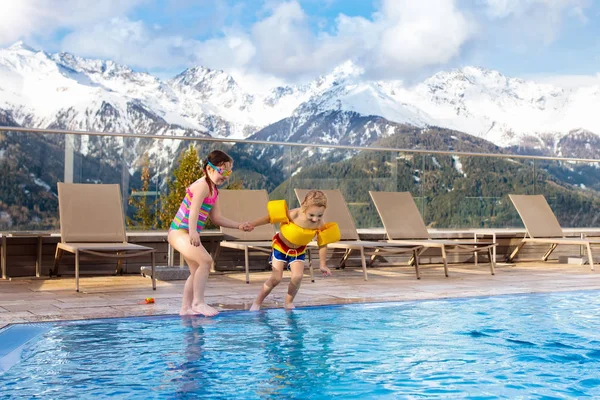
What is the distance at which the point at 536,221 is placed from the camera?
33.4 ft

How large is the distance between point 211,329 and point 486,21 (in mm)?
148003

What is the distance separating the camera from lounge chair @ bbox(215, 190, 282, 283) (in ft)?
25.8

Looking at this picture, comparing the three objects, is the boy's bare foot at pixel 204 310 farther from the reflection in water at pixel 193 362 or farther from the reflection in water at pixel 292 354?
the reflection in water at pixel 292 354

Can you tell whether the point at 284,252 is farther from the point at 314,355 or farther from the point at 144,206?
the point at 144,206

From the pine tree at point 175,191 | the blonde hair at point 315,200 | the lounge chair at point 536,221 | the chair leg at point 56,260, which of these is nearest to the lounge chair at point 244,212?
the pine tree at point 175,191

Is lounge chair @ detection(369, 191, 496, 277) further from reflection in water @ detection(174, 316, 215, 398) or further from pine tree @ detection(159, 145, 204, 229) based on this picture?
reflection in water @ detection(174, 316, 215, 398)

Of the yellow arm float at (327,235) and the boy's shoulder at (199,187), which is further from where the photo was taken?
the yellow arm float at (327,235)

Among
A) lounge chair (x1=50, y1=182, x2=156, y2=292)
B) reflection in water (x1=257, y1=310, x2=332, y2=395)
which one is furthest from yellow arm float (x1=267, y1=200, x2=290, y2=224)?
lounge chair (x1=50, y1=182, x2=156, y2=292)

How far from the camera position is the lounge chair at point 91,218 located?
6.88 metres

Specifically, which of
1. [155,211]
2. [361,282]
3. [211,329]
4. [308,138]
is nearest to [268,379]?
[211,329]

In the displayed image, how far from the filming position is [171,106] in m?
197

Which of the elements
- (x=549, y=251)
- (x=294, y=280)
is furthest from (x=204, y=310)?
(x=549, y=251)

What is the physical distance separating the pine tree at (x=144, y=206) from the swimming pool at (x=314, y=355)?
10.8 ft

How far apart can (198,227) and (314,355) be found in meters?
1.47
